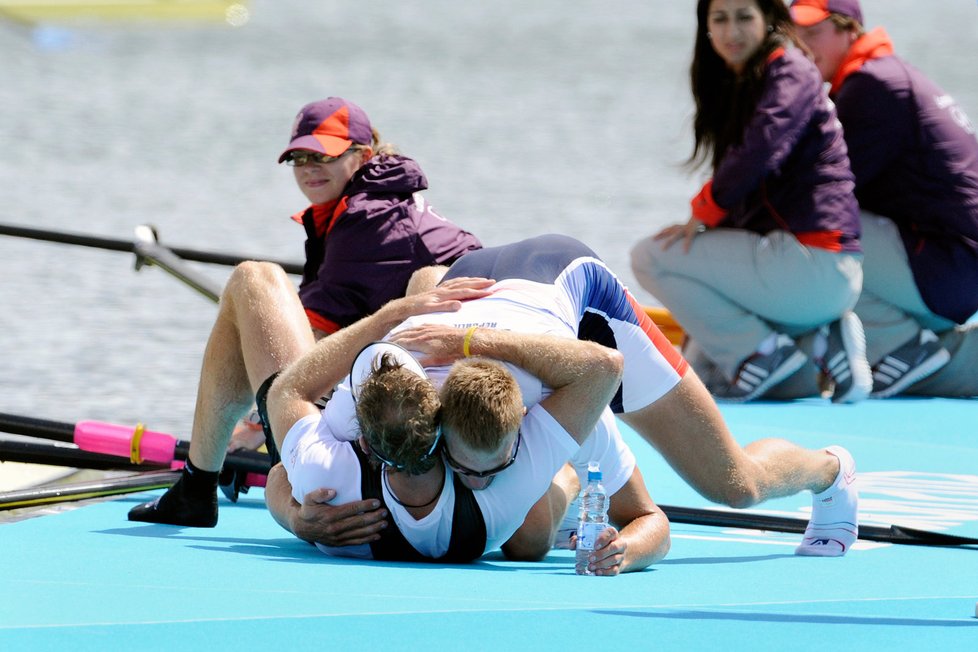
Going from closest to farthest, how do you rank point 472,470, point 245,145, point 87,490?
point 472,470, point 87,490, point 245,145

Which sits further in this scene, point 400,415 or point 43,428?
point 43,428

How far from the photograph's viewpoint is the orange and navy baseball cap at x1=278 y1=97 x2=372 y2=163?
511 cm

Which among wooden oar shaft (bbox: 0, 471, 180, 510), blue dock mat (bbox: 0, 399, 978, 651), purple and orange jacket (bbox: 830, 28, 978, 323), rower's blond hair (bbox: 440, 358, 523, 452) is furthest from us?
purple and orange jacket (bbox: 830, 28, 978, 323)

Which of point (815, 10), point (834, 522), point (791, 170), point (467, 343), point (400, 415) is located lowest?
point (834, 522)

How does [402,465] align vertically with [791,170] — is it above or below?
below

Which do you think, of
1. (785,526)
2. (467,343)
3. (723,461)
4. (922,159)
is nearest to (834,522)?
(785,526)

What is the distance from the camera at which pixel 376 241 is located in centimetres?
515

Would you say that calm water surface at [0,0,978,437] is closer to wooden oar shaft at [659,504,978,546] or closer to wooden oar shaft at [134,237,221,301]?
wooden oar shaft at [134,237,221,301]

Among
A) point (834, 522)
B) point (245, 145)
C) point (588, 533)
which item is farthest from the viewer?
point (245, 145)

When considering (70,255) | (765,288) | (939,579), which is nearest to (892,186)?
(765,288)

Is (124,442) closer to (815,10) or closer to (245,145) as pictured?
(815,10)

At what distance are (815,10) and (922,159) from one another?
752 mm

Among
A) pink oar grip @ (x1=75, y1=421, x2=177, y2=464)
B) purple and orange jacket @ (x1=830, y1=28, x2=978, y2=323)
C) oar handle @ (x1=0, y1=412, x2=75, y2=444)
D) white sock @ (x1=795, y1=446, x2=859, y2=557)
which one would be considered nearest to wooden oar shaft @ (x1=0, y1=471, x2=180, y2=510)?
pink oar grip @ (x1=75, y1=421, x2=177, y2=464)

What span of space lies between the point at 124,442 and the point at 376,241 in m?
0.98
